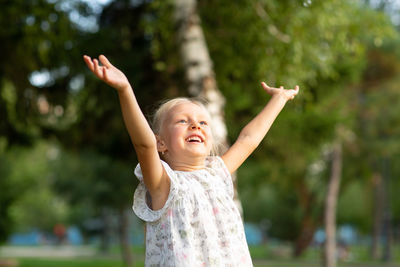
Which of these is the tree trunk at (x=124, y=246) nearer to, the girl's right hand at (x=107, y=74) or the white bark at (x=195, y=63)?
the white bark at (x=195, y=63)

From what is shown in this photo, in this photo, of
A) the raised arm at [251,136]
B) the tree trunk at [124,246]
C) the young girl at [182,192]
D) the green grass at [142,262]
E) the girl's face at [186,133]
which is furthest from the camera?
the green grass at [142,262]

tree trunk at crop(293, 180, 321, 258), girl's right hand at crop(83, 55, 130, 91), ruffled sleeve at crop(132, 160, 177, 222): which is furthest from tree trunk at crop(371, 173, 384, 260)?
girl's right hand at crop(83, 55, 130, 91)

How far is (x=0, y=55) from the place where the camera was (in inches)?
354

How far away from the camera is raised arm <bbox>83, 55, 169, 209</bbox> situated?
2150 millimetres

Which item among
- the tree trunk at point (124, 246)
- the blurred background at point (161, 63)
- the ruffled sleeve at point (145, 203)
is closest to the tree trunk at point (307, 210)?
the tree trunk at point (124, 246)

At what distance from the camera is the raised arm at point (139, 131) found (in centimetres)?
215

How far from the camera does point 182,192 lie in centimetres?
251

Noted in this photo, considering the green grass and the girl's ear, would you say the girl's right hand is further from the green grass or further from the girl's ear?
the green grass

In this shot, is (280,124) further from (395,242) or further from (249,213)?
(395,242)

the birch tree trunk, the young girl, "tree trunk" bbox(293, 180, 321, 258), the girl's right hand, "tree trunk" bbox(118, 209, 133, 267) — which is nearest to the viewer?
the girl's right hand

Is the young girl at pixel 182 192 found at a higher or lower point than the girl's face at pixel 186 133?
A: lower

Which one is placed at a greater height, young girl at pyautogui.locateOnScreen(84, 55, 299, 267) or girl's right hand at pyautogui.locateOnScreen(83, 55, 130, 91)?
girl's right hand at pyautogui.locateOnScreen(83, 55, 130, 91)

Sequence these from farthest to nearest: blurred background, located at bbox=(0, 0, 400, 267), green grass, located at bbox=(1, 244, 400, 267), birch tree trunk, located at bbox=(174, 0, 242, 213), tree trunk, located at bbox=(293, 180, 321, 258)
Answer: tree trunk, located at bbox=(293, 180, 321, 258) < green grass, located at bbox=(1, 244, 400, 267) < blurred background, located at bbox=(0, 0, 400, 267) < birch tree trunk, located at bbox=(174, 0, 242, 213)

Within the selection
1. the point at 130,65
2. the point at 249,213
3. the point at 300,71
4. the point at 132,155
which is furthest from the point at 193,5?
the point at 249,213
